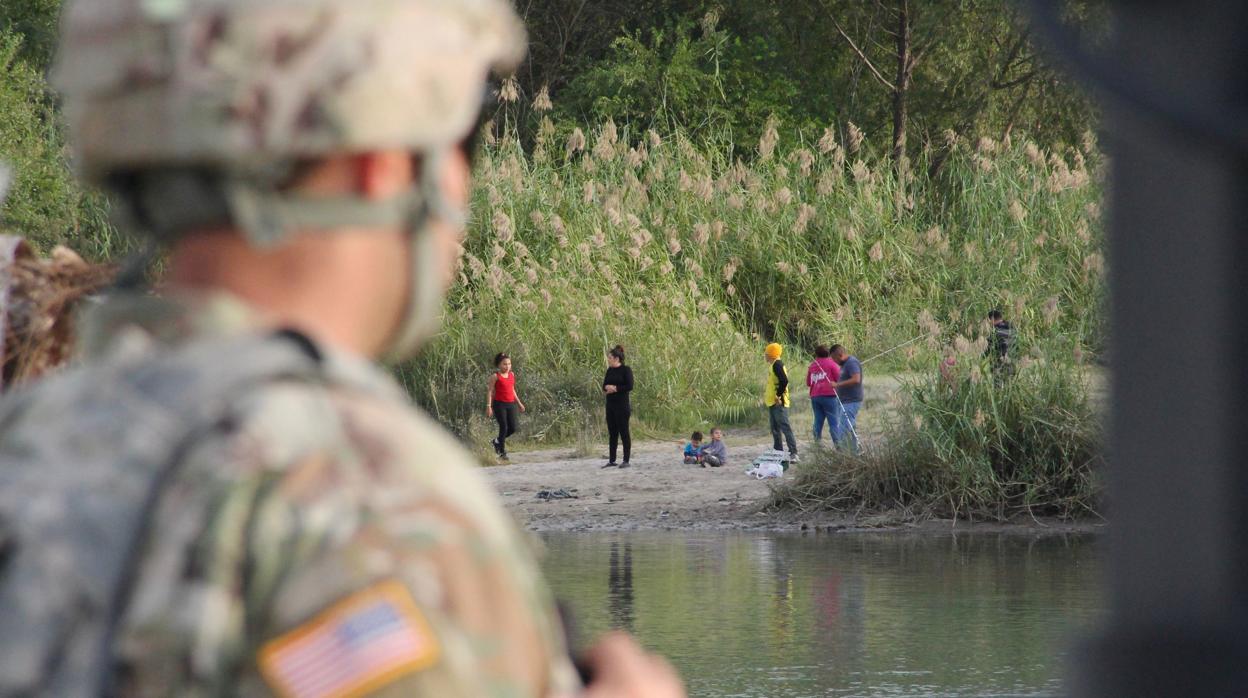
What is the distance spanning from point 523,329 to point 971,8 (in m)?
14.5

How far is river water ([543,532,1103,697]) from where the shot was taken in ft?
34.1

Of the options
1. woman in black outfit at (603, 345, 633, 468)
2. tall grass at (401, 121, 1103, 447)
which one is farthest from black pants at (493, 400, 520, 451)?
woman in black outfit at (603, 345, 633, 468)

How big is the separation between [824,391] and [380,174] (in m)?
21.7

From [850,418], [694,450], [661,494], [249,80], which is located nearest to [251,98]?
[249,80]

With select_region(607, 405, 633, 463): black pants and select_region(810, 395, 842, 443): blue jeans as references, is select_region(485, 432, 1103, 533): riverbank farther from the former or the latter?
select_region(810, 395, 842, 443): blue jeans

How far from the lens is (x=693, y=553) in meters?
16.9

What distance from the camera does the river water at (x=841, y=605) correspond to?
10398 mm

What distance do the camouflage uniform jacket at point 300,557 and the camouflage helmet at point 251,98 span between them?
0.11m

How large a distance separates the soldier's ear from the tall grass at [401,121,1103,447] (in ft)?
74.9

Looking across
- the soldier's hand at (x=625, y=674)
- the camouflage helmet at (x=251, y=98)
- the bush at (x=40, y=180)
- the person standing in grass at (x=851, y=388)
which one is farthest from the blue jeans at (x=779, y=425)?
the camouflage helmet at (x=251, y=98)

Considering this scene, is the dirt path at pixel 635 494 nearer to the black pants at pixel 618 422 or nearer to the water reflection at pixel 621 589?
the black pants at pixel 618 422

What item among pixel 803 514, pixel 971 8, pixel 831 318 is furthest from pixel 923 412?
pixel 971 8

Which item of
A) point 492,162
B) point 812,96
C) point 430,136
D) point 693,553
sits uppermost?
point 812,96

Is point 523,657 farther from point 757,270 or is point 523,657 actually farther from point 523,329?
point 757,270
